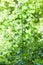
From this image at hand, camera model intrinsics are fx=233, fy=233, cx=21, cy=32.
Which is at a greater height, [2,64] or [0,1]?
[0,1]

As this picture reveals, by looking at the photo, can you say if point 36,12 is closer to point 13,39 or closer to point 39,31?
point 39,31

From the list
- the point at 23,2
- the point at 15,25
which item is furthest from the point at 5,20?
the point at 23,2

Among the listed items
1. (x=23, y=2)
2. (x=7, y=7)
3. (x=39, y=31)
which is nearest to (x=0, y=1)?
(x=7, y=7)

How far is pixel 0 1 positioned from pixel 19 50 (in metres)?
0.91

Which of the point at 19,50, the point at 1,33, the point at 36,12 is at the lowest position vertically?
the point at 19,50

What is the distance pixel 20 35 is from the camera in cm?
381

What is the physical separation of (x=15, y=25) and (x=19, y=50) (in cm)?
41

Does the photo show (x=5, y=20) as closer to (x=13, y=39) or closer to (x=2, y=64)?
(x=13, y=39)

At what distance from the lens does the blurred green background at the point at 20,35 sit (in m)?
3.75

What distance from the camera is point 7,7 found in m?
3.94

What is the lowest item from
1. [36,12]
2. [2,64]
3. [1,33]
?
[2,64]

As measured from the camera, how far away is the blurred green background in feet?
12.3

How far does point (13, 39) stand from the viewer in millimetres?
3848

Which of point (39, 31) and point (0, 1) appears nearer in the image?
point (39, 31)
